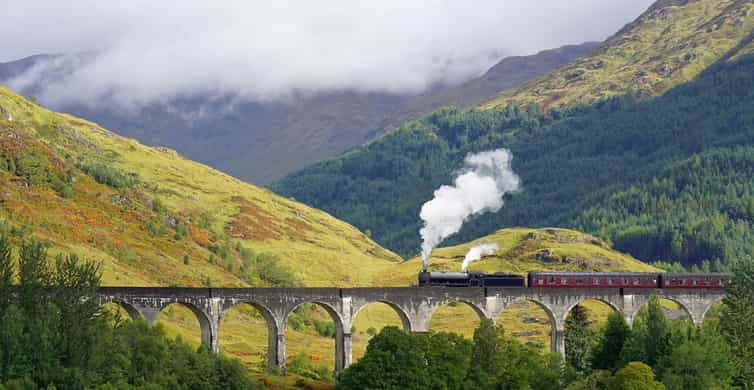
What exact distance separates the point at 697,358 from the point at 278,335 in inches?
1607

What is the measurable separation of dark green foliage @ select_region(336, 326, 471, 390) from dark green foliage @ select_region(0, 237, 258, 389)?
1191 centimetres

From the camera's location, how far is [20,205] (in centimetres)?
15712

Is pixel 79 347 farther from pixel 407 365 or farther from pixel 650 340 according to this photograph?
pixel 650 340

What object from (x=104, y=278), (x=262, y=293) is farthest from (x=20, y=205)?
(x=262, y=293)

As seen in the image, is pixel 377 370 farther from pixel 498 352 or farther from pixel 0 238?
pixel 0 238

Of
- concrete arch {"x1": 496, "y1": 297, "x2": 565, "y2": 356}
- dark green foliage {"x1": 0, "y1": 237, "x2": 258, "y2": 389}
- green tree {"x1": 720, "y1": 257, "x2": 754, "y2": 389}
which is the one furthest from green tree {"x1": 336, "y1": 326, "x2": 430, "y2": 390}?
concrete arch {"x1": 496, "y1": 297, "x2": 565, "y2": 356}

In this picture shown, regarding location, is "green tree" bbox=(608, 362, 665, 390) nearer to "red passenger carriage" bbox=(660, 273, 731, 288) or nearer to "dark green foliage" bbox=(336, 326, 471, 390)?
"dark green foliage" bbox=(336, 326, 471, 390)

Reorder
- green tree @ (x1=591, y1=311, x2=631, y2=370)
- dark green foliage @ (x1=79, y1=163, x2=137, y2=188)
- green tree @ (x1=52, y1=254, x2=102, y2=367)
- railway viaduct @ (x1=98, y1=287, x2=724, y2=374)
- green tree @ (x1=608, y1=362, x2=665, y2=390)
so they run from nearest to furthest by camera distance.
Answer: green tree @ (x1=52, y1=254, x2=102, y2=367) < green tree @ (x1=608, y1=362, x2=665, y2=390) < railway viaduct @ (x1=98, y1=287, x2=724, y2=374) < green tree @ (x1=591, y1=311, x2=631, y2=370) < dark green foliage @ (x1=79, y1=163, x2=137, y2=188)

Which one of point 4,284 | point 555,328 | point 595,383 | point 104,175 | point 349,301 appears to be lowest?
point 595,383

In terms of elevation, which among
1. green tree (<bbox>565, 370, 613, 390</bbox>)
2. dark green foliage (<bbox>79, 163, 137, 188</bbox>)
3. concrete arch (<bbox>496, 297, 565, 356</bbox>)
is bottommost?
green tree (<bbox>565, 370, 613, 390</bbox>)

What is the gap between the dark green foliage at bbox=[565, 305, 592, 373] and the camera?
114 meters

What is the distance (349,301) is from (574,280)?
28.3 m

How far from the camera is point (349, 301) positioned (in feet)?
363

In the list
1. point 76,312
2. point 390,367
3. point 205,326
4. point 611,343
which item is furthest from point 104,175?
point 390,367
